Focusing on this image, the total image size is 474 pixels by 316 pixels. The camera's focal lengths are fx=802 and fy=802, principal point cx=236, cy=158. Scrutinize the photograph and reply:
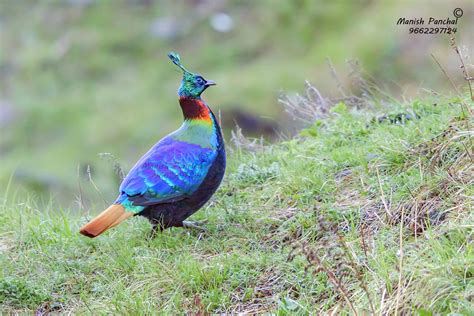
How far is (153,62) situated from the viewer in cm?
1145

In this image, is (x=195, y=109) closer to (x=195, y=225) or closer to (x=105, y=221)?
(x=195, y=225)

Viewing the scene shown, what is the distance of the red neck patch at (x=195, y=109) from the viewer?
4.78 m

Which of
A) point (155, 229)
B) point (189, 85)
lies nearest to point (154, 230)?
point (155, 229)

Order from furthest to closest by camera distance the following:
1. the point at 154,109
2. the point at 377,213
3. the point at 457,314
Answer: the point at 154,109, the point at 377,213, the point at 457,314

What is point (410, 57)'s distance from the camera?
9719 mm

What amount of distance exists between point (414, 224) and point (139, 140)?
6.28 metres

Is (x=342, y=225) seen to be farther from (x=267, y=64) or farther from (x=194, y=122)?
(x=267, y=64)

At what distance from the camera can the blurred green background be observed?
9586 mm

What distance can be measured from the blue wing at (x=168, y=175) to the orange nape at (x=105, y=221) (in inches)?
3.8

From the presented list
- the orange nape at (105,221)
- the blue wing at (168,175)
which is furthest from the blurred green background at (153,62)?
the orange nape at (105,221)

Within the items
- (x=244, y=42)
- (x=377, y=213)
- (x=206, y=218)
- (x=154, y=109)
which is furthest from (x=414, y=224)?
(x=244, y=42)

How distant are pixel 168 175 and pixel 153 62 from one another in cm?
710

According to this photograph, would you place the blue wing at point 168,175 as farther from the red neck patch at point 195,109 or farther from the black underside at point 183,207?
the red neck patch at point 195,109

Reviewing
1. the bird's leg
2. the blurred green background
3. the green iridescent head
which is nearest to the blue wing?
the bird's leg
